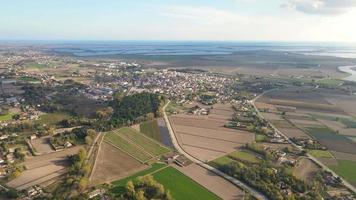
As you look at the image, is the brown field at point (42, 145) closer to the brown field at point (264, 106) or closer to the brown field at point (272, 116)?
the brown field at point (272, 116)

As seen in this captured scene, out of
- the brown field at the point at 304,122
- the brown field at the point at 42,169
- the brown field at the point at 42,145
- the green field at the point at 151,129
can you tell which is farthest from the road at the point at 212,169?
the brown field at the point at 304,122

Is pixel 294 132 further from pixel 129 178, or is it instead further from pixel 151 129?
pixel 129 178

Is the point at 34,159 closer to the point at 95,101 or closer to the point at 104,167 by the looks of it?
the point at 104,167

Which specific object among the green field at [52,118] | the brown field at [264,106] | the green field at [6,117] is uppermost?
the green field at [6,117]

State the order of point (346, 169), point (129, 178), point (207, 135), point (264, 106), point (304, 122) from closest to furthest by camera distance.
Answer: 1. point (129, 178)
2. point (346, 169)
3. point (207, 135)
4. point (304, 122)
5. point (264, 106)

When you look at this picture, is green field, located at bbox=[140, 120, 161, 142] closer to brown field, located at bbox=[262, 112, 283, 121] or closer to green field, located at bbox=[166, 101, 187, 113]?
green field, located at bbox=[166, 101, 187, 113]

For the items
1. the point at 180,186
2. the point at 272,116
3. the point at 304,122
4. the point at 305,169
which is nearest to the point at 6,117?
the point at 180,186
